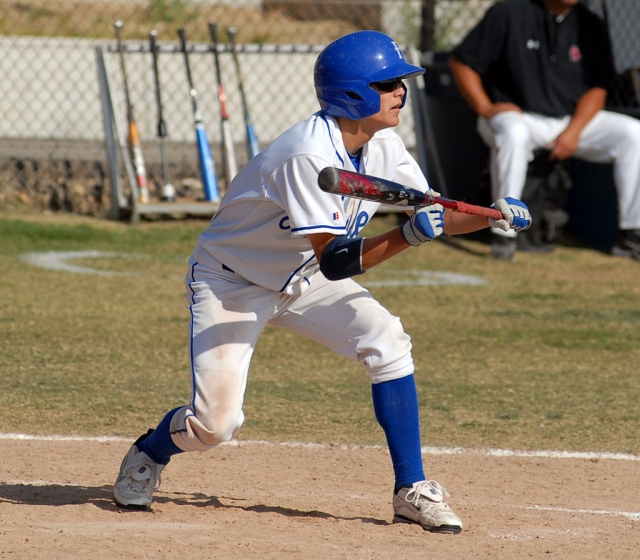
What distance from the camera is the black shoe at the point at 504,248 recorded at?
8.09 meters

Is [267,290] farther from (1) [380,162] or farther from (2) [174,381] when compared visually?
(2) [174,381]

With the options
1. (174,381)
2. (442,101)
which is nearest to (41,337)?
(174,381)

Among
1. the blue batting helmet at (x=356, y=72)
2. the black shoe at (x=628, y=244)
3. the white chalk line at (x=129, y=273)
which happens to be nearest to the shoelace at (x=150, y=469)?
the blue batting helmet at (x=356, y=72)

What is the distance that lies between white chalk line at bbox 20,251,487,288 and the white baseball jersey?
3.78 m

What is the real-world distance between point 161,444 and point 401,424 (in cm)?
77

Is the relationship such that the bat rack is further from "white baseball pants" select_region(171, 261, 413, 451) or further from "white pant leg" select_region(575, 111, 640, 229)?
"white baseball pants" select_region(171, 261, 413, 451)

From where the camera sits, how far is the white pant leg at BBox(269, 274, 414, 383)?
3.35 meters

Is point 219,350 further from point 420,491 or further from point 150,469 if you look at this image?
point 420,491

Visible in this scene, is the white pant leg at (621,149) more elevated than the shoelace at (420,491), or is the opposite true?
the white pant leg at (621,149)

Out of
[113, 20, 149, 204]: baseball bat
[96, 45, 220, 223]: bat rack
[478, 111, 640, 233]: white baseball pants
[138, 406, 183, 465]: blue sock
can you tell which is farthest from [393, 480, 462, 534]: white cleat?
[113, 20, 149, 204]: baseball bat

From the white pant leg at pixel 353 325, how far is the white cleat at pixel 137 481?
2.04 feet

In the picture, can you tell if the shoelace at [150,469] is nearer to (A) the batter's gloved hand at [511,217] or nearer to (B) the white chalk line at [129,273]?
(A) the batter's gloved hand at [511,217]

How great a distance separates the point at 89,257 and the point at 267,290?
4760 millimetres

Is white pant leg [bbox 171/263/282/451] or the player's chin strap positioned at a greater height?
the player's chin strap
